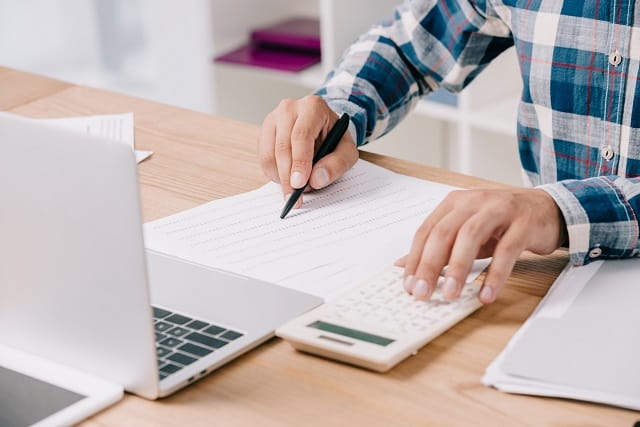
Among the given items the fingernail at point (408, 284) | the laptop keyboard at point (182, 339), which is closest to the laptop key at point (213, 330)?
the laptop keyboard at point (182, 339)

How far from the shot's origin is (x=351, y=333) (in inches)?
29.7

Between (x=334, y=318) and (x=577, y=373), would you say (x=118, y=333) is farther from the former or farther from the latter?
(x=577, y=373)

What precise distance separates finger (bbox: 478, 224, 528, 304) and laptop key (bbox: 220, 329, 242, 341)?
0.21 metres

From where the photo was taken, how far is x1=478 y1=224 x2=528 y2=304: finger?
812mm

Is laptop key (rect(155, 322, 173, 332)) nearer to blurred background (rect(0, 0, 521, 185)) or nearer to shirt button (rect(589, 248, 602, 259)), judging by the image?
shirt button (rect(589, 248, 602, 259))

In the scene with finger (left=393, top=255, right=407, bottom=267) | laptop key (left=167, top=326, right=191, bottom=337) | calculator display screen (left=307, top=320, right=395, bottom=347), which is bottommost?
laptop key (left=167, top=326, right=191, bottom=337)

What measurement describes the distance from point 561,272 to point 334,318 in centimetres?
24

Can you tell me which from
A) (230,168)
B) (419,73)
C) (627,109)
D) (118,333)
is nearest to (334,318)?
(118,333)

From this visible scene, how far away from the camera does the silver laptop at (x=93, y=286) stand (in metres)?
0.65

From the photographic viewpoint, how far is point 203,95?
2855 mm

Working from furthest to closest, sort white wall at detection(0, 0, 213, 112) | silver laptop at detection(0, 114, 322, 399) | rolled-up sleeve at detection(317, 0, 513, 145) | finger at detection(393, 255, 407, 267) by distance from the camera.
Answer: white wall at detection(0, 0, 213, 112) → rolled-up sleeve at detection(317, 0, 513, 145) → finger at detection(393, 255, 407, 267) → silver laptop at detection(0, 114, 322, 399)

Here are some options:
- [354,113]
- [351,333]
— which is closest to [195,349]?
[351,333]

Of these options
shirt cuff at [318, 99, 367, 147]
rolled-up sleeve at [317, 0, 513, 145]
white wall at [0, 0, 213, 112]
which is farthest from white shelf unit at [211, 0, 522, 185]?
shirt cuff at [318, 99, 367, 147]

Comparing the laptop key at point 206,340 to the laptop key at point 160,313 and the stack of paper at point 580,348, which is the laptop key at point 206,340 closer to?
the laptop key at point 160,313
